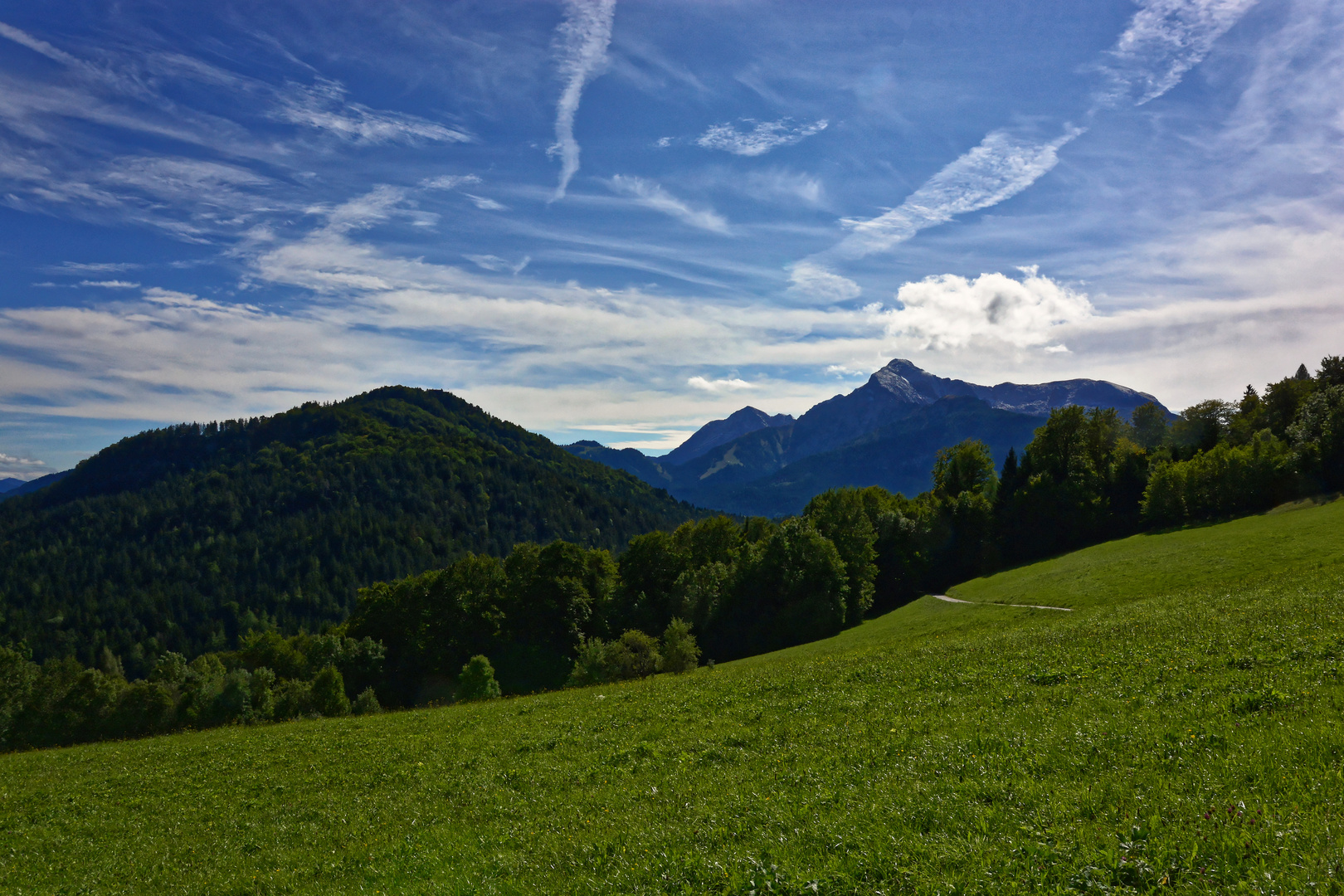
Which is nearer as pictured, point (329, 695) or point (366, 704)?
point (366, 704)

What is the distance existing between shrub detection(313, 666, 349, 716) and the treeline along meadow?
28.2 ft

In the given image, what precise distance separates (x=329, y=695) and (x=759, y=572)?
55451 mm

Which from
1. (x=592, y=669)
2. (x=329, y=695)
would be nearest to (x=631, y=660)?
(x=592, y=669)

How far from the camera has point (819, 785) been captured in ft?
48.4

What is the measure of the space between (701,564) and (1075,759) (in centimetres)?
8871

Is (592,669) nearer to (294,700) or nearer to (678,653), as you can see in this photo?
(678,653)

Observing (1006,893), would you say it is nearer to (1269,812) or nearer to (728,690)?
(1269,812)

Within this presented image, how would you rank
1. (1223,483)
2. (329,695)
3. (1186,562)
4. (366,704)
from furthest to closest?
1. (1223,483)
2. (329,695)
3. (366,704)
4. (1186,562)

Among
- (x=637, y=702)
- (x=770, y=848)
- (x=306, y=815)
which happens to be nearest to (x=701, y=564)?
(x=637, y=702)

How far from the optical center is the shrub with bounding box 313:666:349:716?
62.7 meters

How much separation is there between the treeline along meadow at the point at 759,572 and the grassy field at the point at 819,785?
52.0 m

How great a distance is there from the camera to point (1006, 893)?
8.87 metres

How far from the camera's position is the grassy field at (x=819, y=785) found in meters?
9.92

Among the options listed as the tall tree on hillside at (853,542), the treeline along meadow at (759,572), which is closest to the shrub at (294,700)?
the treeline along meadow at (759,572)
